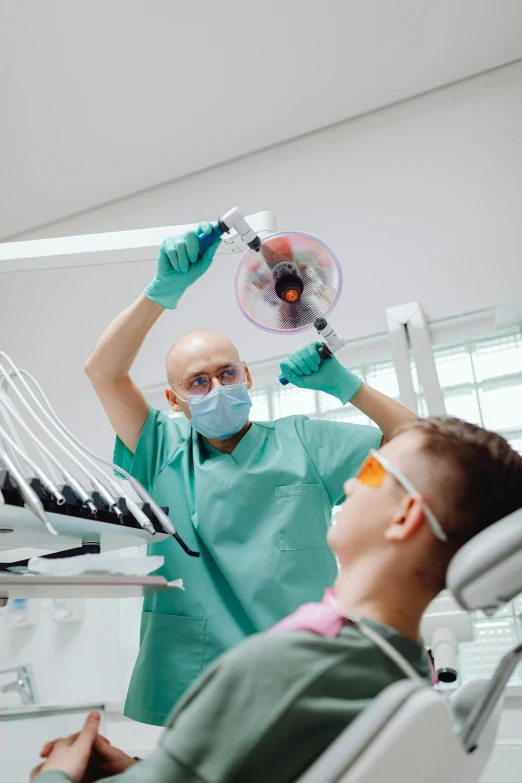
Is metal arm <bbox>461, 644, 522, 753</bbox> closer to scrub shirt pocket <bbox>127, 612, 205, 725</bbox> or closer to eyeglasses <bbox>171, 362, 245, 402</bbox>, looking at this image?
scrub shirt pocket <bbox>127, 612, 205, 725</bbox>

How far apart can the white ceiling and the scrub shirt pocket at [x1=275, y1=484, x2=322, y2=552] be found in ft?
6.23

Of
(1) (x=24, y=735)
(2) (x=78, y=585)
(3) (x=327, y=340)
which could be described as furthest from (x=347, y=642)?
(1) (x=24, y=735)

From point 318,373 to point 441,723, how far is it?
112 centimetres

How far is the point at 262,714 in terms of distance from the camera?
0.65 metres

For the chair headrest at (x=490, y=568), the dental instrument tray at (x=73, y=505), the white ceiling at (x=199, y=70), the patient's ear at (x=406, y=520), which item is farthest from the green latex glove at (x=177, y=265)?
the white ceiling at (x=199, y=70)

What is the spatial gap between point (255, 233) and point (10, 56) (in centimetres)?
179

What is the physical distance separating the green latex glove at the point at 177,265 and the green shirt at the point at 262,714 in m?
0.99

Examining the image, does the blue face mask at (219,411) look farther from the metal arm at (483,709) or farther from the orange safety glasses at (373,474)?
the metal arm at (483,709)

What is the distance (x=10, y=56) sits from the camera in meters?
2.63

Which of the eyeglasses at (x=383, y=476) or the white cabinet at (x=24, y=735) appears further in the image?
the white cabinet at (x=24, y=735)

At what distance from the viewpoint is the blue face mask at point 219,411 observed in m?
1.66

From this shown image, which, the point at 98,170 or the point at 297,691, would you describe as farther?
the point at 98,170

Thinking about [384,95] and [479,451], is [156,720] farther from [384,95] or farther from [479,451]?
[384,95]

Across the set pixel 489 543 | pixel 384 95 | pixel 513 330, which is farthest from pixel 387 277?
pixel 489 543
